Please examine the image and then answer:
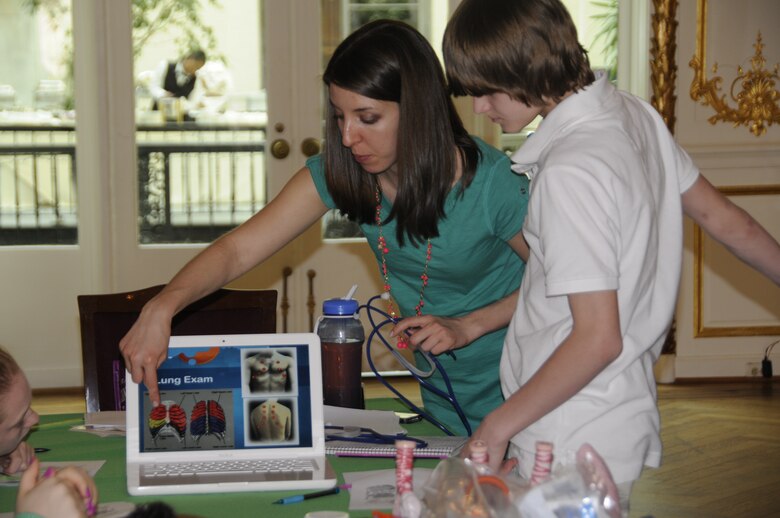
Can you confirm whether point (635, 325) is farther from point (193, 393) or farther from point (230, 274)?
point (230, 274)

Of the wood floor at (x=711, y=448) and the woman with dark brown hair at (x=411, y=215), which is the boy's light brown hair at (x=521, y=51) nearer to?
the woman with dark brown hair at (x=411, y=215)

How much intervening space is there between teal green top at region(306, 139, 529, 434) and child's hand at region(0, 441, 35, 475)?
70cm

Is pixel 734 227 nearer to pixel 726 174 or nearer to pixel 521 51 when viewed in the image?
pixel 521 51

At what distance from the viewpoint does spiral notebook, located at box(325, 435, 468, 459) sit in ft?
5.32

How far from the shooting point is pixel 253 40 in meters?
4.52

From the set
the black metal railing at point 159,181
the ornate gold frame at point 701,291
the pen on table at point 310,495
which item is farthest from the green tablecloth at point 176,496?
the ornate gold frame at point 701,291

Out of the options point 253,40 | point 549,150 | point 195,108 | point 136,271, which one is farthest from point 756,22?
point 549,150

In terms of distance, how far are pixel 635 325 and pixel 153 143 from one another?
3567 mm

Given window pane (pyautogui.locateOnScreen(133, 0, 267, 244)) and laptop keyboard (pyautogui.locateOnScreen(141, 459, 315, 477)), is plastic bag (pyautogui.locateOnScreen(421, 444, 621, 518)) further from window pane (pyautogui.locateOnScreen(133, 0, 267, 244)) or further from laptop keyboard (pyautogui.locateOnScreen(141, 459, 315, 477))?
window pane (pyautogui.locateOnScreen(133, 0, 267, 244))

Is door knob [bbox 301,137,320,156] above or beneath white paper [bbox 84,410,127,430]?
above

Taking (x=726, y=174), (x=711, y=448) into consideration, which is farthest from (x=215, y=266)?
(x=726, y=174)

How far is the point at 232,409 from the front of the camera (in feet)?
5.20

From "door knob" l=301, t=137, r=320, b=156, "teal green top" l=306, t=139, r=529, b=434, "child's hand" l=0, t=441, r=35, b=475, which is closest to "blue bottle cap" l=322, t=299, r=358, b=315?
"teal green top" l=306, t=139, r=529, b=434

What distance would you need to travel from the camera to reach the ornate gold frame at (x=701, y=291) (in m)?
4.68
